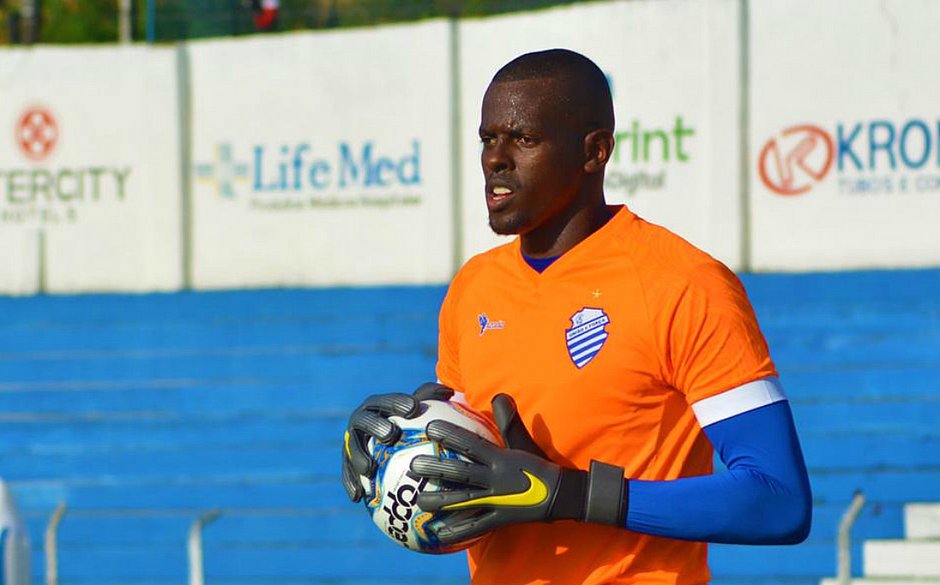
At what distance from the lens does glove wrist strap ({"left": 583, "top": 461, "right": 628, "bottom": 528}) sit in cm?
196

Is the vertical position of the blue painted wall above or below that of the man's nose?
below

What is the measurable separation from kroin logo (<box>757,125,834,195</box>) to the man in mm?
7270

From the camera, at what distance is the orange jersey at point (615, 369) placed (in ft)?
6.54

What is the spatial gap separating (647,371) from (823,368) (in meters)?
6.40

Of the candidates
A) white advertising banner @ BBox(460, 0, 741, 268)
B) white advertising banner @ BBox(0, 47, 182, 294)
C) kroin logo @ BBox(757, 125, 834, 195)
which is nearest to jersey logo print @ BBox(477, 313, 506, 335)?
white advertising banner @ BBox(460, 0, 741, 268)

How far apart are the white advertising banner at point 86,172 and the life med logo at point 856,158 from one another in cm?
444

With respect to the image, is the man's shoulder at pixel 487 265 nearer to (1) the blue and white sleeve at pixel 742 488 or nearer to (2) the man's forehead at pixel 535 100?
(2) the man's forehead at pixel 535 100

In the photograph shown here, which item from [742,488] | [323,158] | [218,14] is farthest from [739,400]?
[218,14]

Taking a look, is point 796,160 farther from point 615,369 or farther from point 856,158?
point 615,369

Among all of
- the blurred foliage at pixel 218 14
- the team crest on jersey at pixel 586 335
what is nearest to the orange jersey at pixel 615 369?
the team crest on jersey at pixel 586 335

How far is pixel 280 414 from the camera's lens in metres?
8.59

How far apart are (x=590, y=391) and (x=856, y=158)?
746 centimetres

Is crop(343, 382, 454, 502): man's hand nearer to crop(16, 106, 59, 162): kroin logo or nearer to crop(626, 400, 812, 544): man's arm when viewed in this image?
crop(626, 400, 812, 544): man's arm

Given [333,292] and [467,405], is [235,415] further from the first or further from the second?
[467,405]
